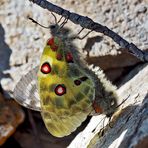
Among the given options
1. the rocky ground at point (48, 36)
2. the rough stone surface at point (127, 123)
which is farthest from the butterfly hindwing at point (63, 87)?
the rocky ground at point (48, 36)

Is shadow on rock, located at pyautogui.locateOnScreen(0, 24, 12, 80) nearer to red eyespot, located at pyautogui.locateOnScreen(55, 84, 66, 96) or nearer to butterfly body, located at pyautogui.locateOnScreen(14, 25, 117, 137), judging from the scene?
butterfly body, located at pyautogui.locateOnScreen(14, 25, 117, 137)

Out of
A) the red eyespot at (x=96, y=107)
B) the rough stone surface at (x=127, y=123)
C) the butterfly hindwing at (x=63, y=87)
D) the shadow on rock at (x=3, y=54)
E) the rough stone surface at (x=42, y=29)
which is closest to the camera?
the rough stone surface at (x=127, y=123)

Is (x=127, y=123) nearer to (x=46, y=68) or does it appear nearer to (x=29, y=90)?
(x=46, y=68)

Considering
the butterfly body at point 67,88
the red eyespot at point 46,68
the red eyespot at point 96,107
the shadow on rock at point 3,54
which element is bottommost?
the red eyespot at point 96,107

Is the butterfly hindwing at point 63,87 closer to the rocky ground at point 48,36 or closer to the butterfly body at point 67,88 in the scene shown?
the butterfly body at point 67,88

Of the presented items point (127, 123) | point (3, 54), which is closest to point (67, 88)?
point (127, 123)

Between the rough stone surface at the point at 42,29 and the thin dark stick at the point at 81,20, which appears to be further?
the rough stone surface at the point at 42,29

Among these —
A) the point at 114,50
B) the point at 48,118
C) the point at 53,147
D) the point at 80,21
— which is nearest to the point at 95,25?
the point at 80,21
